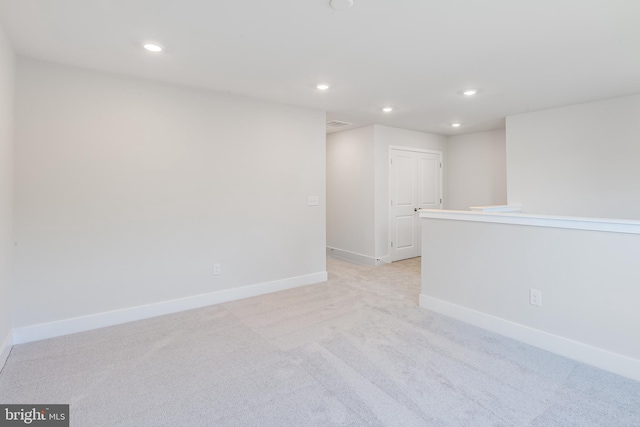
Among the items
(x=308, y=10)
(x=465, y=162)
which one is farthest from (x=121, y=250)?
(x=465, y=162)

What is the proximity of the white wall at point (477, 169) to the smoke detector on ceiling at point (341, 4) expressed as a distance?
4848 millimetres

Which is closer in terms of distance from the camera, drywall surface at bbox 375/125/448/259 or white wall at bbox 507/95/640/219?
white wall at bbox 507/95/640/219

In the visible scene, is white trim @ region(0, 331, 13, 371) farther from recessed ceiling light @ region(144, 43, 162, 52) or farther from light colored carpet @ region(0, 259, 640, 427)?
recessed ceiling light @ region(144, 43, 162, 52)

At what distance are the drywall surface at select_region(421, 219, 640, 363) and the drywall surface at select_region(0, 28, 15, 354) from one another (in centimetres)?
372

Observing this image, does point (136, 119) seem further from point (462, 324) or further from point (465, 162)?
point (465, 162)

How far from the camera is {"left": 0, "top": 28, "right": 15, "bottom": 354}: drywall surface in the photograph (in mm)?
2271

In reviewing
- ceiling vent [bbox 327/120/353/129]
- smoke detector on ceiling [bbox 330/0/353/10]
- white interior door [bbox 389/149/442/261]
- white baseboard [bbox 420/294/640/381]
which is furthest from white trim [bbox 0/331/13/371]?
white interior door [bbox 389/149/442/261]

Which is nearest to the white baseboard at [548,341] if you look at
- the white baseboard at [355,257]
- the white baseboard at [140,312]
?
the white baseboard at [140,312]

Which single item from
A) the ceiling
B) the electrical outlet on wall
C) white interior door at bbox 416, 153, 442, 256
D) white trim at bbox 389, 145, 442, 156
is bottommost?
the electrical outlet on wall

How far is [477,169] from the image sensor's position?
20.0ft

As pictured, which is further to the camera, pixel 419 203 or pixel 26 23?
pixel 419 203

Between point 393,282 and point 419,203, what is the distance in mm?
2274

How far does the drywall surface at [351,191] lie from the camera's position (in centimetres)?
546

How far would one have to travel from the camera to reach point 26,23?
213 cm
